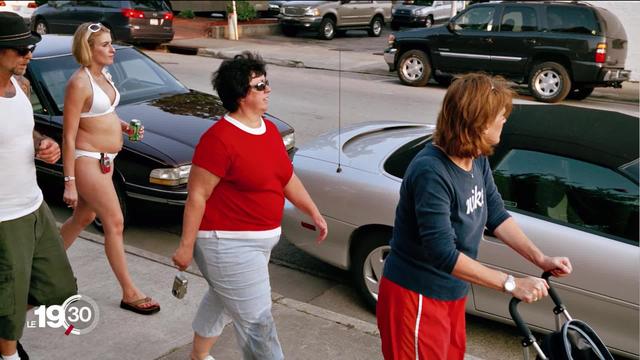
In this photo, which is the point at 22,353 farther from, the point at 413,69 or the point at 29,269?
the point at 413,69

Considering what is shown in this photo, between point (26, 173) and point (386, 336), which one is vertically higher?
point (26, 173)

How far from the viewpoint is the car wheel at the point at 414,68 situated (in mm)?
16125

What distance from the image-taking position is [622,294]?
4.19 meters

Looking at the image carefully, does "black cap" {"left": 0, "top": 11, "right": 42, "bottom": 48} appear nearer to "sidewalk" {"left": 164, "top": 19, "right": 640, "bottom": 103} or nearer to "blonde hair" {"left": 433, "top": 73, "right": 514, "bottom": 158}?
"blonde hair" {"left": 433, "top": 73, "right": 514, "bottom": 158}

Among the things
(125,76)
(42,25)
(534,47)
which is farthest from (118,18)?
(125,76)

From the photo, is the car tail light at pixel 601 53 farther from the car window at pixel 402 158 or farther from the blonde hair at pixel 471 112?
the blonde hair at pixel 471 112

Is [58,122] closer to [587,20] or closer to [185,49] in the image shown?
[587,20]

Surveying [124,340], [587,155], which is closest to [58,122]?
[124,340]

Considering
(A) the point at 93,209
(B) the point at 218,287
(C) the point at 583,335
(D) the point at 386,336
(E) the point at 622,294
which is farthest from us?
(A) the point at 93,209

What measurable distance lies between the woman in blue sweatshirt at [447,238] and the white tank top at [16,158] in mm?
1718

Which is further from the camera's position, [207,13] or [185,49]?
[207,13]

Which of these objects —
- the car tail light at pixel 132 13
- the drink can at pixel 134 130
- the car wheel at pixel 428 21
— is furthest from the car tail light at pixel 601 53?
the car wheel at pixel 428 21

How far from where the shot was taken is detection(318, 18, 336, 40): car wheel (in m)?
25.4

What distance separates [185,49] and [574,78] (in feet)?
38.8
